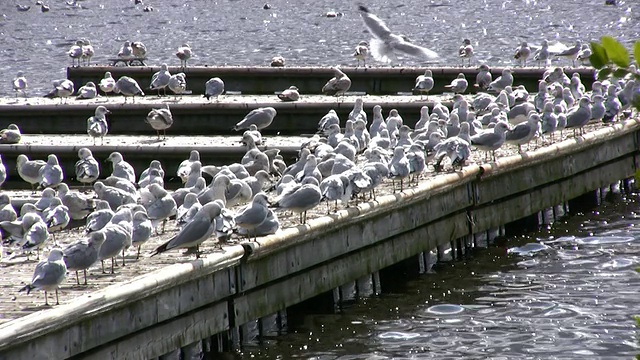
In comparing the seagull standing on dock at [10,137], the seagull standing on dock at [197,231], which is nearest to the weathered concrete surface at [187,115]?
A: the seagull standing on dock at [10,137]

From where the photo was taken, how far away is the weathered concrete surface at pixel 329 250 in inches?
383

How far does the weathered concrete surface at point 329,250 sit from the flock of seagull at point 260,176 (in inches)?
13.6

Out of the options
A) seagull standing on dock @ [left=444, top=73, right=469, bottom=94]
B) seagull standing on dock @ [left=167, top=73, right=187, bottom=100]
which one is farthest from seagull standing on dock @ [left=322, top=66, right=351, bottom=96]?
seagull standing on dock @ [left=167, top=73, right=187, bottom=100]

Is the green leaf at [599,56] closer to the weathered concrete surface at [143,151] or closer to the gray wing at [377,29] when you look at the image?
the gray wing at [377,29]

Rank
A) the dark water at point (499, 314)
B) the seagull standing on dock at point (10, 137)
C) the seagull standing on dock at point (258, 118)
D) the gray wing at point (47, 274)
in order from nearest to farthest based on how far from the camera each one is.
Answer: the gray wing at point (47, 274), the dark water at point (499, 314), the seagull standing on dock at point (10, 137), the seagull standing on dock at point (258, 118)

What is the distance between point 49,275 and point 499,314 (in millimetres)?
5832

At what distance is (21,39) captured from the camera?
64625mm

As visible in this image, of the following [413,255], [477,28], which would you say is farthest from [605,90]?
[477,28]

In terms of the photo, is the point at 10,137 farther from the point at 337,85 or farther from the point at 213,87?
the point at 337,85

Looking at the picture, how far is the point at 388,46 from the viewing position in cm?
1374

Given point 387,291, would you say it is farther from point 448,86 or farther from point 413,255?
point 448,86

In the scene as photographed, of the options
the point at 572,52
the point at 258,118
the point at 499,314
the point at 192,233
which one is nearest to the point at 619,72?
the point at 192,233

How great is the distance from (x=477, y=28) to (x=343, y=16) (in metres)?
14.1

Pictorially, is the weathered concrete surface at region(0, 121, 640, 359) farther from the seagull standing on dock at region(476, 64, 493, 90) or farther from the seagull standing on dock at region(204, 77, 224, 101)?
the seagull standing on dock at region(204, 77, 224, 101)
